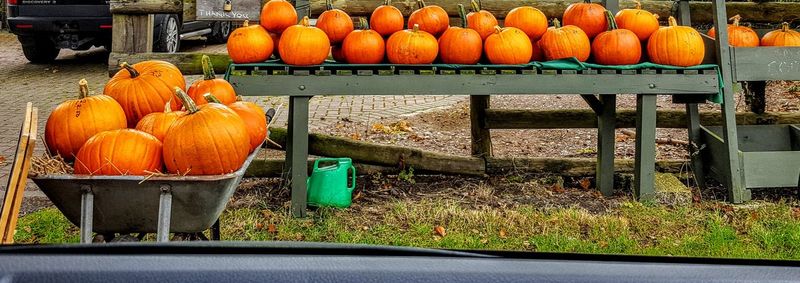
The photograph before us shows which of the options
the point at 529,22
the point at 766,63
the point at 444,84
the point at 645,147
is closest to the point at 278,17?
the point at 444,84

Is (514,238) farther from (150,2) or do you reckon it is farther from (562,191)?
(150,2)

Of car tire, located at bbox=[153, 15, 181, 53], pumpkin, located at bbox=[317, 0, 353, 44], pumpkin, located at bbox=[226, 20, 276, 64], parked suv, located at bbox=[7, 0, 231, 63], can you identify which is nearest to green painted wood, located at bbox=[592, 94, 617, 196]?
pumpkin, located at bbox=[317, 0, 353, 44]

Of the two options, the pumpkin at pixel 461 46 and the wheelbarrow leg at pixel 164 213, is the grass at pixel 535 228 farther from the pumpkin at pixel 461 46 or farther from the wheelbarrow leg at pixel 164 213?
the wheelbarrow leg at pixel 164 213

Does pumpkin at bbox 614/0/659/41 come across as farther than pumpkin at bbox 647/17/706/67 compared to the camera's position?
Yes

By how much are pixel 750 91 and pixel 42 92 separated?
27.0ft

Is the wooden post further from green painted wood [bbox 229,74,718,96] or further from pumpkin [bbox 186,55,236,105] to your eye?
pumpkin [bbox 186,55,236,105]

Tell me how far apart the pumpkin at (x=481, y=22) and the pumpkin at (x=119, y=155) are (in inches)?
115

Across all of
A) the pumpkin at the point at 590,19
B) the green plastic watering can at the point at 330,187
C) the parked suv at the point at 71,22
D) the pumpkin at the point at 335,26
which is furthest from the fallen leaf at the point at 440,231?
the parked suv at the point at 71,22

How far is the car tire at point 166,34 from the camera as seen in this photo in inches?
496

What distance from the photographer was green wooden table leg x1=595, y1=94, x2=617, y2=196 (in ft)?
19.3

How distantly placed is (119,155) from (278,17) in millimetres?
2578

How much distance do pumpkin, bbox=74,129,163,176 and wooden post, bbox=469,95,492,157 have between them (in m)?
3.65

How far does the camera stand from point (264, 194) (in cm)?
597

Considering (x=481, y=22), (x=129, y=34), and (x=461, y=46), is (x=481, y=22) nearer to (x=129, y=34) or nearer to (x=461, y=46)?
(x=461, y=46)
